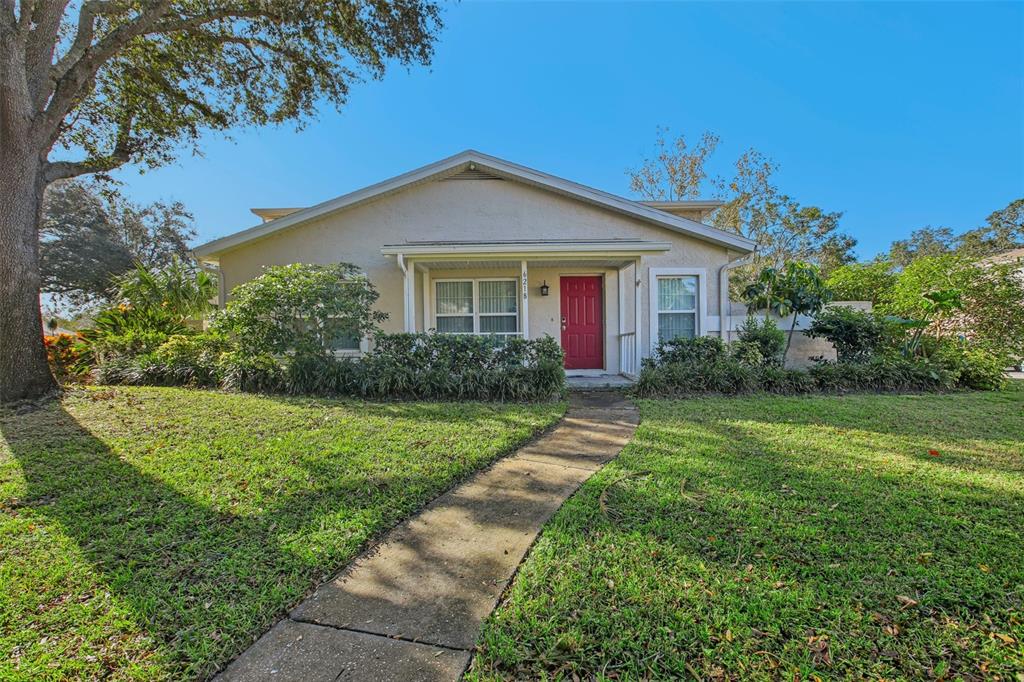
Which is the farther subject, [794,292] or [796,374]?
[794,292]

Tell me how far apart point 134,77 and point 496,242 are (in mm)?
9271

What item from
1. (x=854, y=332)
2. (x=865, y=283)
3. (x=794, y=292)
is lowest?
(x=854, y=332)

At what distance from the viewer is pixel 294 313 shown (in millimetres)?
7562

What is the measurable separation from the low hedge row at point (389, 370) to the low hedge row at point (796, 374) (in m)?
2.11

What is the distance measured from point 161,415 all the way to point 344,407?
2233 millimetres

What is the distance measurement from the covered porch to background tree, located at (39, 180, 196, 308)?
19913 millimetres

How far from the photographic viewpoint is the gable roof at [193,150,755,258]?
9.23 metres

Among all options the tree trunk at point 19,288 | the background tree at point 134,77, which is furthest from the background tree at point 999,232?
the tree trunk at point 19,288

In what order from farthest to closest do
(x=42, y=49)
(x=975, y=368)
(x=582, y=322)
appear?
1. (x=582, y=322)
2. (x=975, y=368)
3. (x=42, y=49)

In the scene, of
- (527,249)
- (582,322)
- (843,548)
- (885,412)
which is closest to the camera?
(843,548)

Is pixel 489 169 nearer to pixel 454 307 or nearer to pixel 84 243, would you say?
pixel 454 307

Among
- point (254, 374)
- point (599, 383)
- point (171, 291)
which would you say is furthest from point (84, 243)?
point (599, 383)

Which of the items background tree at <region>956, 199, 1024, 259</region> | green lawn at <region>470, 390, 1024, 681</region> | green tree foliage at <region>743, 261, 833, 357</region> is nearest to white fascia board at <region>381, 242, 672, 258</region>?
green tree foliage at <region>743, 261, 833, 357</region>

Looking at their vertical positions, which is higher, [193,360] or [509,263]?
[509,263]
